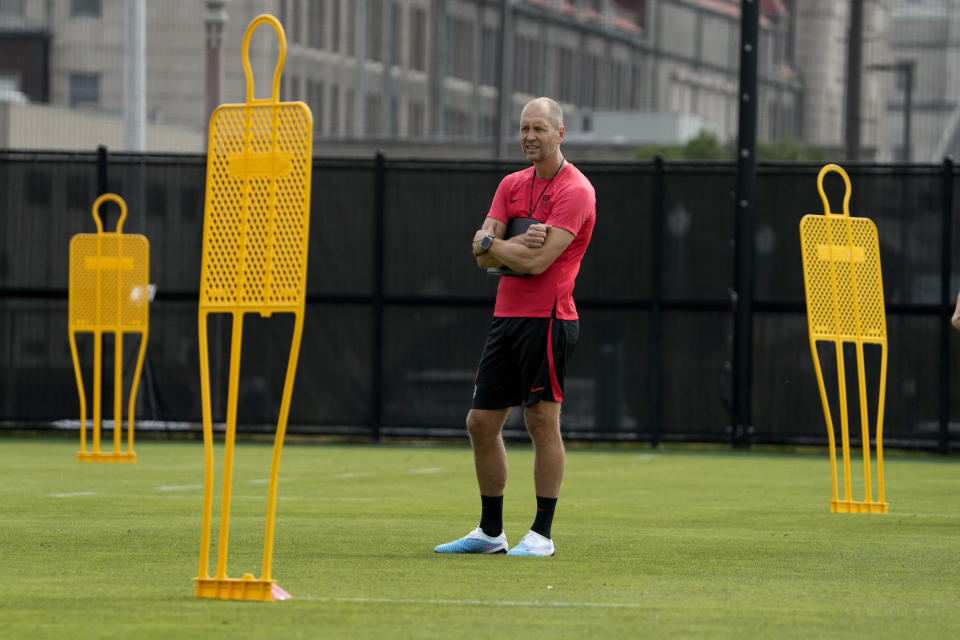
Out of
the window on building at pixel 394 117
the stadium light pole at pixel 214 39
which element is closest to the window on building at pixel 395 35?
the window on building at pixel 394 117

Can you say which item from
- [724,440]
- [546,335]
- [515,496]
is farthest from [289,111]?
[724,440]

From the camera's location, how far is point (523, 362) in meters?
8.12

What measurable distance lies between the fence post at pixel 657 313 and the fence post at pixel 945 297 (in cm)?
272

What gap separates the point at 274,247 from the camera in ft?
20.5

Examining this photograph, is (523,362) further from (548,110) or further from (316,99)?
(316,99)

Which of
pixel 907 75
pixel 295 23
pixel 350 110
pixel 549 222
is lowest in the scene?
pixel 549 222

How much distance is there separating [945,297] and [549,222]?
10029 millimetres

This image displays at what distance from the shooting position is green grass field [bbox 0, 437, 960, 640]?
595 centimetres

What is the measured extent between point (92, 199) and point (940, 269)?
27.9 feet

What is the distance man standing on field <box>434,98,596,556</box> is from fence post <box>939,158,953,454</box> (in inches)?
385

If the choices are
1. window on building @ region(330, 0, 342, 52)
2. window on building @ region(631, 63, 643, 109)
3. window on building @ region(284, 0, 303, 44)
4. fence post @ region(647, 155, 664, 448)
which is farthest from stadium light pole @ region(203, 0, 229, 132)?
window on building @ region(631, 63, 643, 109)

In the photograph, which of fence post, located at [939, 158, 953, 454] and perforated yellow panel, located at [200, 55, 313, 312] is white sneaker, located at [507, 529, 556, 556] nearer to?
perforated yellow panel, located at [200, 55, 313, 312]

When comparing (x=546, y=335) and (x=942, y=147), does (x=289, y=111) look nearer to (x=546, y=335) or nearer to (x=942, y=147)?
(x=546, y=335)

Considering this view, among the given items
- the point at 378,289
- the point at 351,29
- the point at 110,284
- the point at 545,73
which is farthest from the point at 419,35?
the point at 110,284
